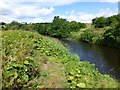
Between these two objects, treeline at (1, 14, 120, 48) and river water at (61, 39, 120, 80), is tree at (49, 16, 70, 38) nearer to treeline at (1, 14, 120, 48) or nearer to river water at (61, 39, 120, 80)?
treeline at (1, 14, 120, 48)

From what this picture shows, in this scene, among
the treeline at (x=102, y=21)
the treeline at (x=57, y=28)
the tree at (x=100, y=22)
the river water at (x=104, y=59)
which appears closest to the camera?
the river water at (x=104, y=59)

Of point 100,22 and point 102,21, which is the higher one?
point 102,21

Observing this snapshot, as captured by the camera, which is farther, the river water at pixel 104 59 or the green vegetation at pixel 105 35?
the green vegetation at pixel 105 35

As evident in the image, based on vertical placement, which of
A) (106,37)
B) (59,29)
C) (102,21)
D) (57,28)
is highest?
(102,21)

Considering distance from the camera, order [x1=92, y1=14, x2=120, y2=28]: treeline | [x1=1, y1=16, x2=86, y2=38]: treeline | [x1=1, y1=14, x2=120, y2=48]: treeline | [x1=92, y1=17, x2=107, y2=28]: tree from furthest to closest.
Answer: [x1=1, y1=16, x2=86, y2=38]: treeline
[x1=92, y1=17, x2=107, y2=28]: tree
[x1=92, y1=14, x2=120, y2=28]: treeline
[x1=1, y1=14, x2=120, y2=48]: treeline

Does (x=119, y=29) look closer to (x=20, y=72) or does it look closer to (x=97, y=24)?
(x=97, y=24)

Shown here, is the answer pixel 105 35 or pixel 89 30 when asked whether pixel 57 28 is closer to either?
pixel 89 30

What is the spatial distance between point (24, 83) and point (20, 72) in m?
0.61

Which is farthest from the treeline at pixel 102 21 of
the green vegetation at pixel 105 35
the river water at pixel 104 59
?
the river water at pixel 104 59

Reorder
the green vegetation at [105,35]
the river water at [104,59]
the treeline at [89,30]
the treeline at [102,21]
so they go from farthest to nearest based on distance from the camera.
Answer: the treeline at [102,21] < the treeline at [89,30] < the green vegetation at [105,35] < the river water at [104,59]

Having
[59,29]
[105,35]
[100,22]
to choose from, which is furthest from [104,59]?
[100,22]

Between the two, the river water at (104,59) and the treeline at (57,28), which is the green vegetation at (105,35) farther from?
the river water at (104,59)

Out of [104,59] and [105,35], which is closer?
[104,59]

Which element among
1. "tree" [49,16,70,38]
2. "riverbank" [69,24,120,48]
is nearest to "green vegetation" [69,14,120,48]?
"riverbank" [69,24,120,48]
